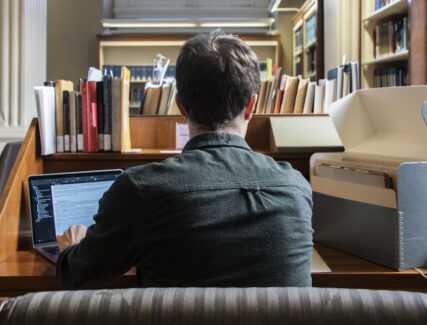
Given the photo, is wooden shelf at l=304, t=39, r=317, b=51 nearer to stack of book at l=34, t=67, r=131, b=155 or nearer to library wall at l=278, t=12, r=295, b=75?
library wall at l=278, t=12, r=295, b=75

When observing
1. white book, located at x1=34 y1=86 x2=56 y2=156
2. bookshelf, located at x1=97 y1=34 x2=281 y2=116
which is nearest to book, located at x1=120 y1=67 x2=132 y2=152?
white book, located at x1=34 y1=86 x2=56 y2=156

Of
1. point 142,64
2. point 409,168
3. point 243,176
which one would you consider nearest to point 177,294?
point 243,176

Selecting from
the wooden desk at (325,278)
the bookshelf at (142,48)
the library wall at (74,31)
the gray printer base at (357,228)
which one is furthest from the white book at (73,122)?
the library wall at (74,31)

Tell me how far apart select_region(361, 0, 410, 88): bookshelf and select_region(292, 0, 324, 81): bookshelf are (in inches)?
32.7

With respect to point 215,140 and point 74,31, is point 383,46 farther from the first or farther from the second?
point 74,31

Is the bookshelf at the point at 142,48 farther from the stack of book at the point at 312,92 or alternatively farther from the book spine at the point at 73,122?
the book spine at the point at 73,122

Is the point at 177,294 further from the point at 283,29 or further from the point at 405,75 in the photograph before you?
the point at 283,29

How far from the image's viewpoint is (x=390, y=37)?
334 centimetres

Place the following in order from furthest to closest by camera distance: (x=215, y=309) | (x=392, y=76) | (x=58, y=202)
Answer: (x=392, y=76) < (x=58, y=202) < (x=215, y=309)

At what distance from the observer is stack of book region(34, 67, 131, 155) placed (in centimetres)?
143

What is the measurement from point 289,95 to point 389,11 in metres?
1.86

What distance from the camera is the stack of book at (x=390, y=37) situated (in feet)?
10.3

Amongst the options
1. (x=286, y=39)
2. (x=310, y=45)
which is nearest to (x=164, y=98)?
(x=310, y=45)

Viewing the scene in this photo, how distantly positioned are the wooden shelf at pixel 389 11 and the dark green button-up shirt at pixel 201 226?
290 centimetres
